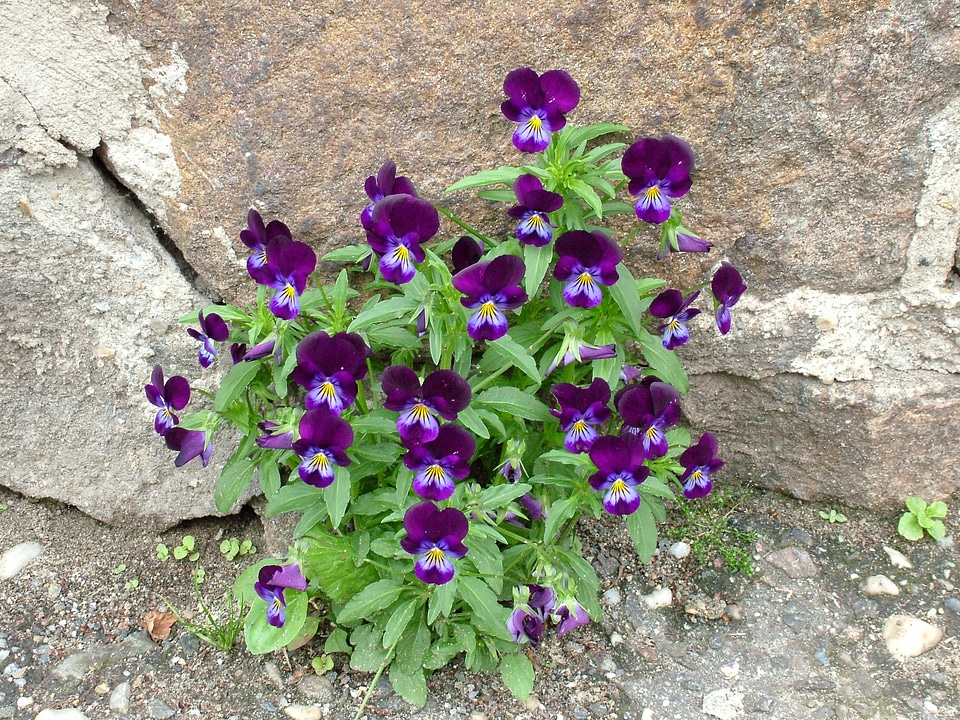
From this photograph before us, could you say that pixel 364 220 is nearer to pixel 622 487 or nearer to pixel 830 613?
pixel 622 487

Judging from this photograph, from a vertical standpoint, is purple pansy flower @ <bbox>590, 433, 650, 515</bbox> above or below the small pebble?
above

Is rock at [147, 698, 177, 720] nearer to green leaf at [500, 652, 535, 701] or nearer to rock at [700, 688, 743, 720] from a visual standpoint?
green leaf at [500, 652, 535, 701]

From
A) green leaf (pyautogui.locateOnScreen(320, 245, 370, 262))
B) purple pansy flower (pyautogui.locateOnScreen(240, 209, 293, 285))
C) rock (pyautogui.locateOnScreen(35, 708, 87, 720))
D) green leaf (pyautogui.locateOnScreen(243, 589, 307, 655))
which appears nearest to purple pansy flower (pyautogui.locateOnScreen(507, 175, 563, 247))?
green leaf (pyautogui.locateOnScreen(320, 245, 370, 262))

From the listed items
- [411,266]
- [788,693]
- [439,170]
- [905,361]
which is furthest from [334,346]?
[905,361]

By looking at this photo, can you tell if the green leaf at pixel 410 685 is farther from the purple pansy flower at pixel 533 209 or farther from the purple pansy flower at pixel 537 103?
the purple pansy flower at pixel 537 103

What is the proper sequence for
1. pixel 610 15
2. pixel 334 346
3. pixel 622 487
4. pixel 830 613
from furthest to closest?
pixel 830 613, pixel 610 15, pixel 622 487, pixel 334 346
